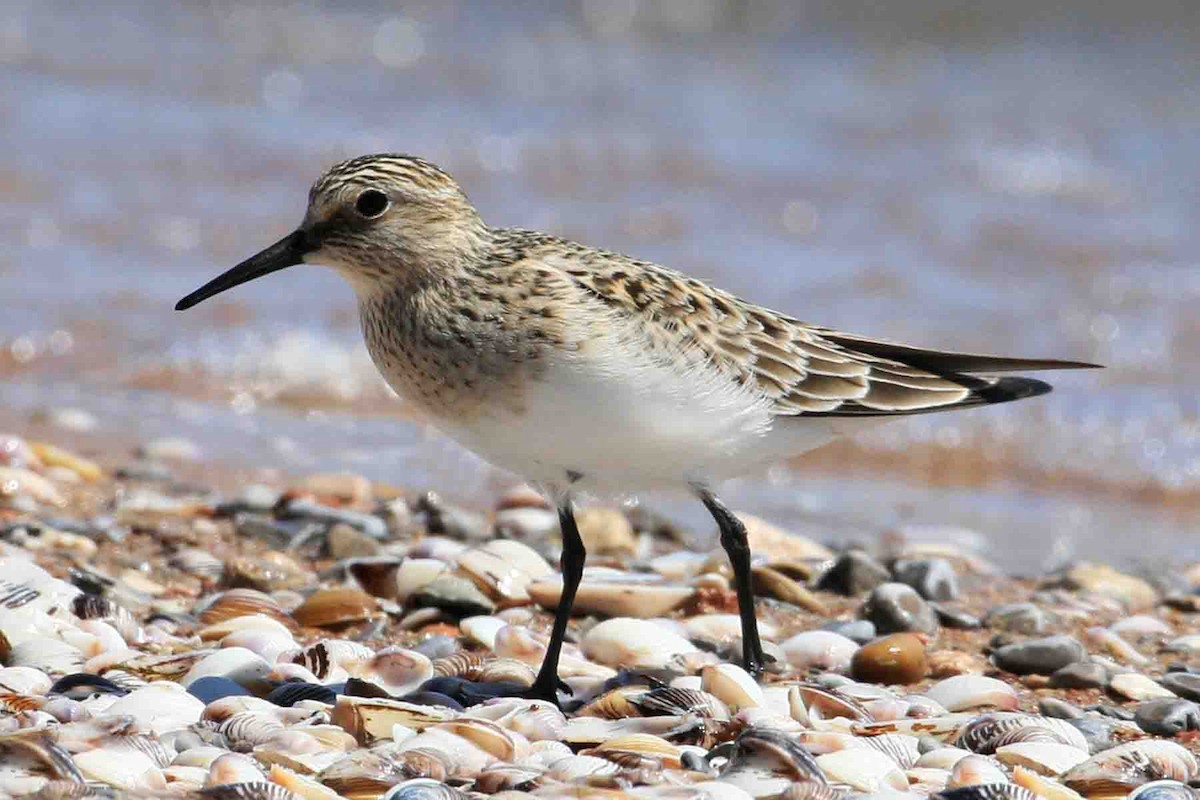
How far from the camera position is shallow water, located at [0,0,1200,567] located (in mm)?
9758

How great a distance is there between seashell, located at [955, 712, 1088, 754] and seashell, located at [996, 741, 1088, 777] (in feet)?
0.19

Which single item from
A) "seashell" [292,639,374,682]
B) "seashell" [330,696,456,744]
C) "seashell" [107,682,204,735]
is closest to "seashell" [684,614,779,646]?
"seashell" [292,639,374,682]

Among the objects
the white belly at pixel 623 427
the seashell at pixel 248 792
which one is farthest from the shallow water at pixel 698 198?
the seashell at pixel 248 792

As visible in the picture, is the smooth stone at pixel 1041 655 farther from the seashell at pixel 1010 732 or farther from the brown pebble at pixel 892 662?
the seashell at pixel 1010 732

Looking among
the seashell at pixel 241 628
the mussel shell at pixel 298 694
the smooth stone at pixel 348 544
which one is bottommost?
the mussel shell at pixel 298 694

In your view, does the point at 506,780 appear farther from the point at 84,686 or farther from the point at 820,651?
the point at 820,651

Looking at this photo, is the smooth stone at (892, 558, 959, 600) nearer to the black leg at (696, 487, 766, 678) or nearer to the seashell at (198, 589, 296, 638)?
the black leg at (696, 487, 766, 678)

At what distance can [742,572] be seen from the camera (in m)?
5.75

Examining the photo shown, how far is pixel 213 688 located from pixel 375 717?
2.16 feet

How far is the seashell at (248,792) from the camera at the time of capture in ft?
13.4

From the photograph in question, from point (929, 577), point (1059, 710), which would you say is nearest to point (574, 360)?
point (1059, 710)

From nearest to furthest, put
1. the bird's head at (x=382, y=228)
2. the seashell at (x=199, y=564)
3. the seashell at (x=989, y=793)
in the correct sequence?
the seashell at (x=989, y=793) < the bird's head at (x=382, y=228) < the seashell at (x=199, y=564)

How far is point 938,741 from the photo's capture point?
5.00 m

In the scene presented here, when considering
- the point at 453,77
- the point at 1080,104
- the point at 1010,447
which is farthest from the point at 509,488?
the point at 1080,104
